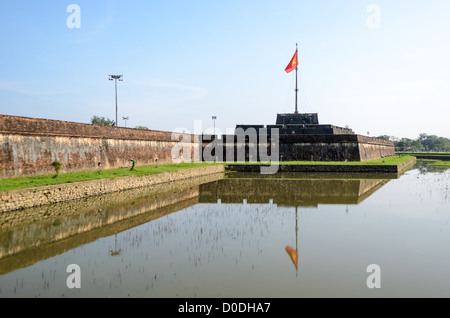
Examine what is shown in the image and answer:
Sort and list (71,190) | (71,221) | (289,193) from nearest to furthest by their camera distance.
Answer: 1. (71,221)
2. (71,190)
3. (289,193)

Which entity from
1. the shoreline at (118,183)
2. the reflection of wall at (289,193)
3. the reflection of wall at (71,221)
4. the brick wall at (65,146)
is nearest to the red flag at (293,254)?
the reflection of wall at (71,221)

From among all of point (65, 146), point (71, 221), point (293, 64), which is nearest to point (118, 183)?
point (65, 146)

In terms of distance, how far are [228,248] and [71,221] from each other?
415 centimetres

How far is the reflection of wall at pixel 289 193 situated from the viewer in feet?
38.4

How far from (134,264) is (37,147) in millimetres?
10003

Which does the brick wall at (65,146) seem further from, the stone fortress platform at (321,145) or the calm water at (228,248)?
the stone fortress platform at (321,145)

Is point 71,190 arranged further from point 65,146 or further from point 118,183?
point 65,146

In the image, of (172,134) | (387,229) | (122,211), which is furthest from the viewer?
(172,134)

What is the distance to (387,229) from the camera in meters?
7.73

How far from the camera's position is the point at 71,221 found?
8.55m

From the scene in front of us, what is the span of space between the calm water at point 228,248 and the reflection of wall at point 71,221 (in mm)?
24
